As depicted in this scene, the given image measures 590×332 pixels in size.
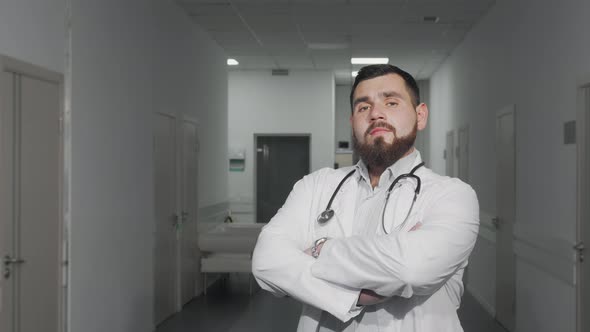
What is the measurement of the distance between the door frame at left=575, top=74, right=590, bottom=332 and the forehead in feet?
7.97

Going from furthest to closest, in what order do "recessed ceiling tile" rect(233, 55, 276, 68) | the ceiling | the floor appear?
"recessed ceiling tile" rect(233, 55, 276, 68) → the ceiling → the floor

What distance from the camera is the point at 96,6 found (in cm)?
380

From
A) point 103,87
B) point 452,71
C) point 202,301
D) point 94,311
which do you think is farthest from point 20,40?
point 452,71

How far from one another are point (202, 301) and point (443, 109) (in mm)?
4781

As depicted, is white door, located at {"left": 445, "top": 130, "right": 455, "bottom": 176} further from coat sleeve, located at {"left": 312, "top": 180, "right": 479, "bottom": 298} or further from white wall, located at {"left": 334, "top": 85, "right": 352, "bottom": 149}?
coat sleeve, located at {"left": 312, "top": 180, "right": 479, "bottom": 298}

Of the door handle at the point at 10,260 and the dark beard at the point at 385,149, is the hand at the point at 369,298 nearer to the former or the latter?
the dark beard at the point at 385,149

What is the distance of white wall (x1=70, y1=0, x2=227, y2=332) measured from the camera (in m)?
3.55

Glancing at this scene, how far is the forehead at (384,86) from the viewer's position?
1.40m

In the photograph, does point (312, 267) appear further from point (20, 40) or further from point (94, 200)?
point (94, 200)

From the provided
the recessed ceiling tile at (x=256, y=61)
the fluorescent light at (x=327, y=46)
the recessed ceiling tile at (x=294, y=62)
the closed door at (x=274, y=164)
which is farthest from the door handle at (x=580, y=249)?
the closed door at (x=274, y=164)

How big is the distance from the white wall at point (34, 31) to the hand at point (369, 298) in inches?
87.6

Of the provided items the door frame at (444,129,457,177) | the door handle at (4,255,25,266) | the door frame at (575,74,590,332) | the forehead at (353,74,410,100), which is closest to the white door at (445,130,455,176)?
the door frame at (444,129,457,177)

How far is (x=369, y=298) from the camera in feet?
4.20

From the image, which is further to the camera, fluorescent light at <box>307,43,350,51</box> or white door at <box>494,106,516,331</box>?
fluorescent light at <box>307,43,350,51</box>
